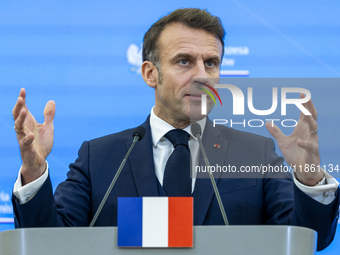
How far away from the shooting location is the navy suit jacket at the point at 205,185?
6.11ft

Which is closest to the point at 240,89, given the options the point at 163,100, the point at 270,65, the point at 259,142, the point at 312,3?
the point at 259,142

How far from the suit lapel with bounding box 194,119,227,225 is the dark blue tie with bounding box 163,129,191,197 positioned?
5 cm

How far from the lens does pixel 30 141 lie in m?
1.45

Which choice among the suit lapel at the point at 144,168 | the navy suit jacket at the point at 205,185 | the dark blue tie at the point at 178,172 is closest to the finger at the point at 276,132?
the navy suit jacket at the point at 205,185

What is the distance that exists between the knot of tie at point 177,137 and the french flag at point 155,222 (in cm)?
82

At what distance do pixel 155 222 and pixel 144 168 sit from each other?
0.81m

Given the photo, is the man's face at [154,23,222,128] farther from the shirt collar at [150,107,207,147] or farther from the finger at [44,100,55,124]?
the finger at [44,100,55,124]

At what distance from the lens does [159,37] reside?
2.27 m

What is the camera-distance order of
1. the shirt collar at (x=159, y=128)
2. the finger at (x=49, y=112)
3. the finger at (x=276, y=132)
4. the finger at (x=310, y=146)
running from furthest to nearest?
the shirt collar at (x=159, y=128) → the finger at (x=49, y=112) → the finger at (x=276, y=132) → the finger at (x=310, y=146)

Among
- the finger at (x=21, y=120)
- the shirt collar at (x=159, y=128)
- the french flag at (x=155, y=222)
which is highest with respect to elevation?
the shirt collar at (x=159, y=128)

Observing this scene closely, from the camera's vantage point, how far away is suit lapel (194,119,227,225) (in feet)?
6.09

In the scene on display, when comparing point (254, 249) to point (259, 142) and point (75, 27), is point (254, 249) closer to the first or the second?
point (259, 142)

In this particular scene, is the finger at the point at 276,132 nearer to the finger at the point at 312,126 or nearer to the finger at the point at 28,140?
the finger at the point at 312,126

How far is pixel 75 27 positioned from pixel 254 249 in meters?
2.01
